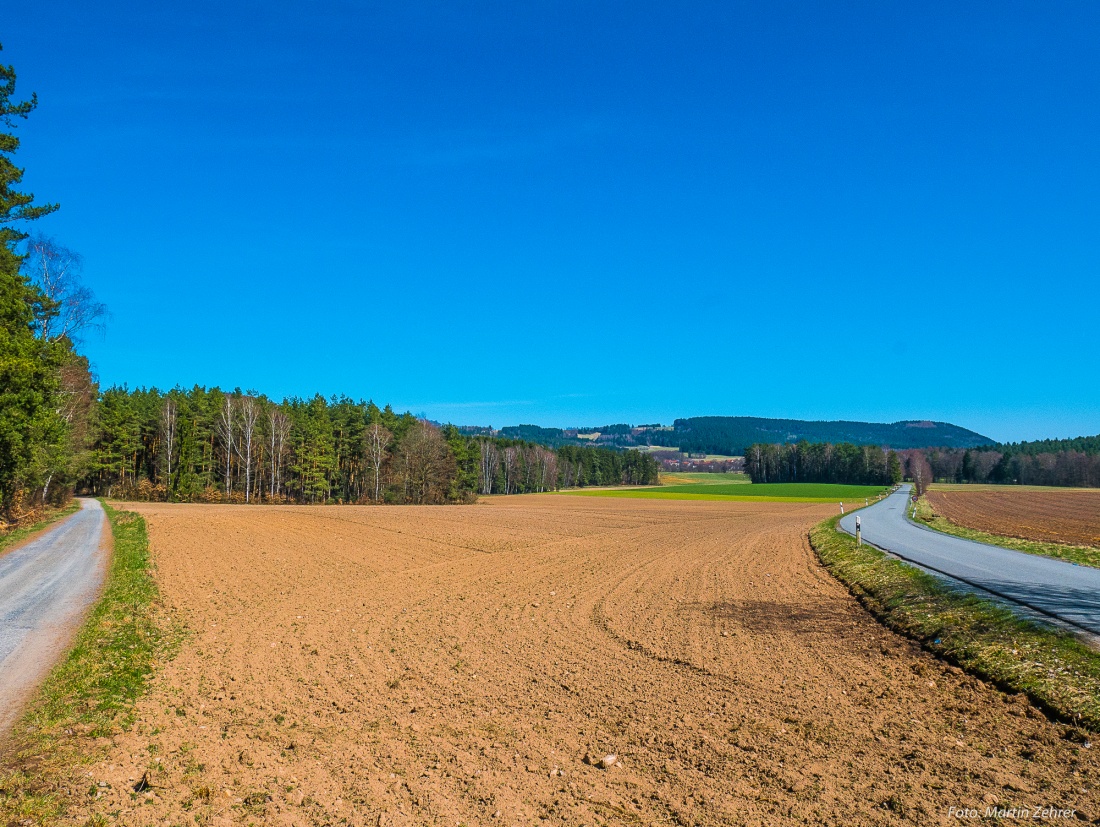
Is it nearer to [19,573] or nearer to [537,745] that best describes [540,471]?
[19,573]

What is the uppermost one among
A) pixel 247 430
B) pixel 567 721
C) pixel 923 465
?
pixel 247 430

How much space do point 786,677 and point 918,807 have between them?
374cm

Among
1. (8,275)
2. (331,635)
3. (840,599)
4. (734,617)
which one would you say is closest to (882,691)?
(734,617)

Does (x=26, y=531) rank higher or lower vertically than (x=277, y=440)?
lower

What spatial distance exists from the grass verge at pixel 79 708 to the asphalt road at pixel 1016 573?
1404cm

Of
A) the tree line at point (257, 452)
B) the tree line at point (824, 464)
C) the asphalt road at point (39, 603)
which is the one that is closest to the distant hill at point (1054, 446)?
the tree line at point (824, 464)

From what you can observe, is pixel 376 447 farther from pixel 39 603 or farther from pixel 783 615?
pixel 783 615

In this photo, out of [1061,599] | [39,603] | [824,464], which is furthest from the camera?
[824,464]

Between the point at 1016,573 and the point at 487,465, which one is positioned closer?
the point at 1016,573

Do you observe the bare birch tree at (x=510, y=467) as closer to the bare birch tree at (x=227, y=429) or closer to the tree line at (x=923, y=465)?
the bare birch tree at (x=227, y=429)

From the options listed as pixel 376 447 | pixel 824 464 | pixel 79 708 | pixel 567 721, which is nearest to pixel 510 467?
pixel 376 447

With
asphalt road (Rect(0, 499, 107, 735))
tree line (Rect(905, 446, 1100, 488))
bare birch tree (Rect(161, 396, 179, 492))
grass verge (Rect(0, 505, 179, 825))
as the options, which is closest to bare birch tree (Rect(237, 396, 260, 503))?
bare birch tree (Rect(161, 396, 179, 492))

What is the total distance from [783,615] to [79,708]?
12615 mm

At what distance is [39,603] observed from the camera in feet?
41.9
